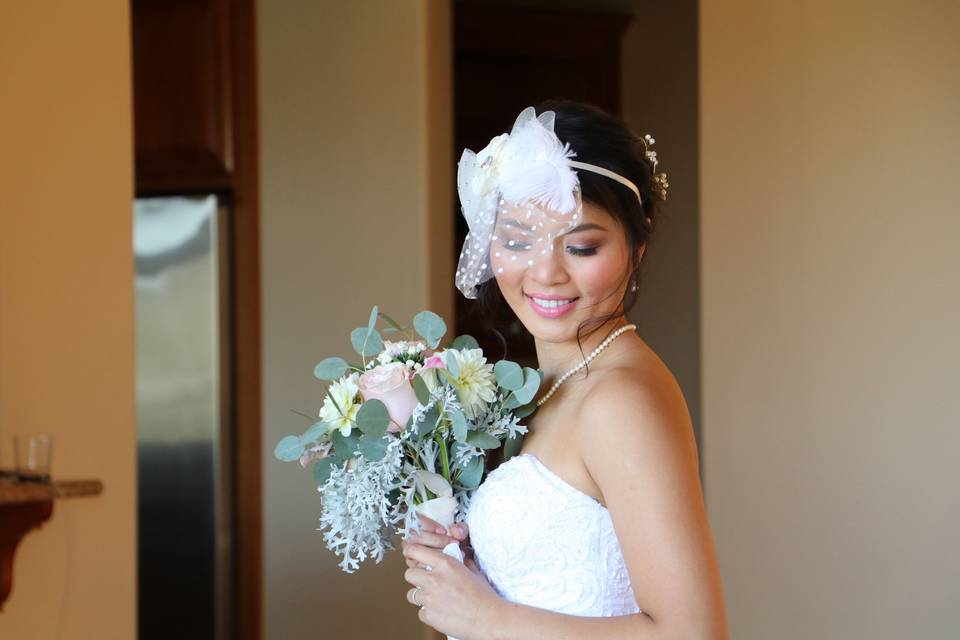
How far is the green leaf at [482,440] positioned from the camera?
5.73 feet

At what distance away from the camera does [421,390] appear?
1725 mm

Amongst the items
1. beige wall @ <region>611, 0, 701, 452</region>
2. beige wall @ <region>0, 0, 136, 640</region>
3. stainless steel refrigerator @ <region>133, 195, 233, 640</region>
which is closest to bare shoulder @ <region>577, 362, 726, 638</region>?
beige wall @ <region>0, 0, 136, 640</region>

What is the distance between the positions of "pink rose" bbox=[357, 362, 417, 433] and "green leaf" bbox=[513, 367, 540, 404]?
16 centimetres

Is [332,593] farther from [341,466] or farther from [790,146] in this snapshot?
[341,466]

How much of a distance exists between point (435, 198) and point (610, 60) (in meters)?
2.19

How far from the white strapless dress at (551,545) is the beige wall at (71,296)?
1710 millimetres

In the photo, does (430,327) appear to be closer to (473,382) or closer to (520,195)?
(473,382)

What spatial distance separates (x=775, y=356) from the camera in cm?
421

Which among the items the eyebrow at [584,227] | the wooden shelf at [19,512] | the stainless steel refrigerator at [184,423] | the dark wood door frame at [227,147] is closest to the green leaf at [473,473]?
the eyebrow at [584,227]

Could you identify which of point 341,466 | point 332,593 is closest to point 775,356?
point 332,593

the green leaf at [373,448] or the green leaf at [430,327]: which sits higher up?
the green leaf at [430,327]

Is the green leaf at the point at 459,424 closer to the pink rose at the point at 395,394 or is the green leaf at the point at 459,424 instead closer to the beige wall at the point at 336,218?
the pink rose at the point at 395,394

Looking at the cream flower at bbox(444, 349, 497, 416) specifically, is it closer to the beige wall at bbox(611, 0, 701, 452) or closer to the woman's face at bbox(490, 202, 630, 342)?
the woman's face at bbox(490, 202, 630, 342)

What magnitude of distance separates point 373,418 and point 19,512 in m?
1.59
